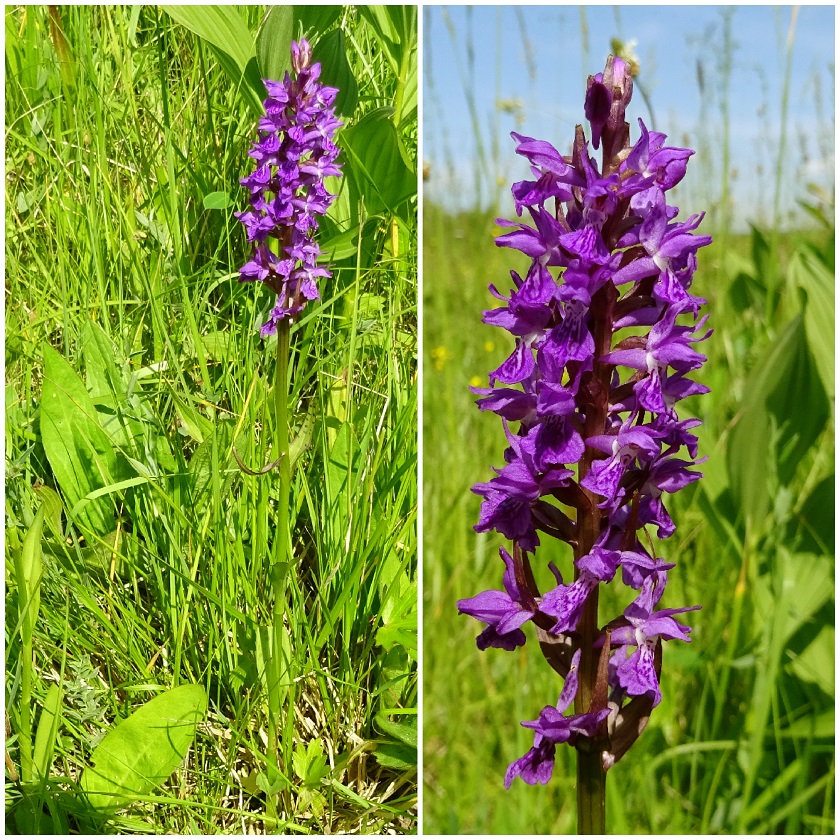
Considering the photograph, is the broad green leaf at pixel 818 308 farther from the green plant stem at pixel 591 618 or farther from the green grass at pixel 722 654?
Answer: the green plant stem at pixel 591 618

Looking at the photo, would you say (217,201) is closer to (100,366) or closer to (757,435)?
(100,366)

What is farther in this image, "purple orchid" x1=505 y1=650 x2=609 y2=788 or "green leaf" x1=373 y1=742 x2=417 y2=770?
"green leaf" x1=373 y1=742 x2=417 y2=770

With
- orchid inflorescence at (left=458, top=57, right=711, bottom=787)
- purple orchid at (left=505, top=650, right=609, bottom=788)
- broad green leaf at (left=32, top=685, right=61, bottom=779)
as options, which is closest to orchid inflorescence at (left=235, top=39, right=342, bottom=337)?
orchid inflorescence at (left=458, top=57, right=711, bottom=787)

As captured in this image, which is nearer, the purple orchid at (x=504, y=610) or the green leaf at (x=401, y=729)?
the purple orchid at (x=504, y=610)

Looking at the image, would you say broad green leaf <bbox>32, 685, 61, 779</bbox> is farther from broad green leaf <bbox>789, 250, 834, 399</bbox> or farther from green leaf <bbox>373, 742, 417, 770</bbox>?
broad green leaf <bbox>789, 250, 834, 399</bbox>

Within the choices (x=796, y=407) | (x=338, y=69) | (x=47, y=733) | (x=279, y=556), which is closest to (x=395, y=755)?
(x=279, y=556)

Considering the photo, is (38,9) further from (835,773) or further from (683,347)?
(835,773)

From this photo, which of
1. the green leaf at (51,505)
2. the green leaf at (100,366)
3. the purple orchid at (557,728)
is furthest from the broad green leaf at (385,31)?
the purple orchid at (557,728)
